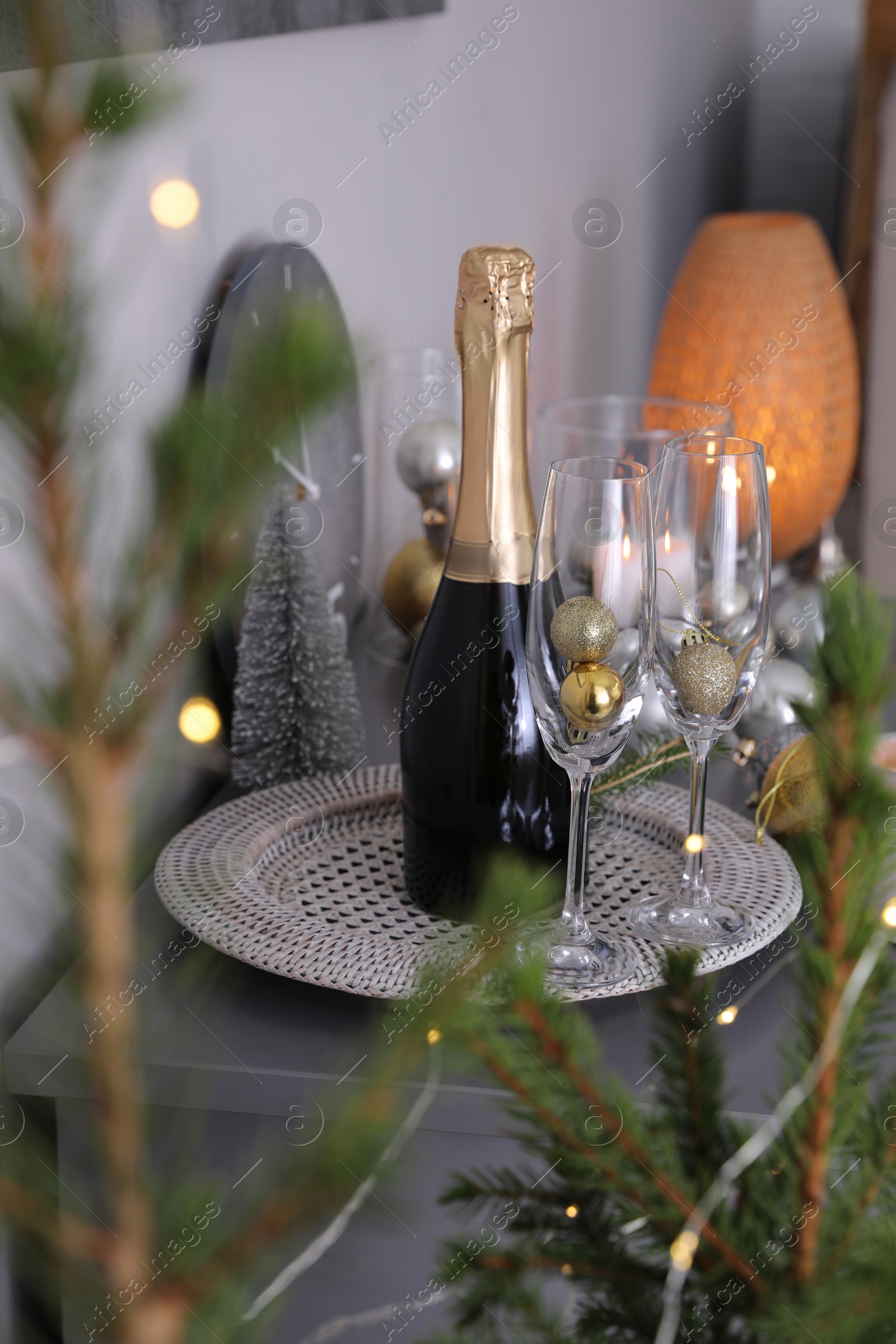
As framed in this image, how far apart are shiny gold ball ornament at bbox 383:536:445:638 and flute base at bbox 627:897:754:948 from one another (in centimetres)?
46

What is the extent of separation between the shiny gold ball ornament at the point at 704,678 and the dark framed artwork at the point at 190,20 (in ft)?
1.19

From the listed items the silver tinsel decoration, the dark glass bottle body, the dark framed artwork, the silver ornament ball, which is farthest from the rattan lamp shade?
the dark glass bottle body

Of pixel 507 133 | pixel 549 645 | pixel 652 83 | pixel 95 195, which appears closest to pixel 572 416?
pixel 507 133

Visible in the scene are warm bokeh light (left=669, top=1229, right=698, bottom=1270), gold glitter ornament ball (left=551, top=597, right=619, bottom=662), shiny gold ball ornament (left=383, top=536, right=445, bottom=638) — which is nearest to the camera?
warm bokeh light (left=669, top=1229, right=698, bottom=1270)

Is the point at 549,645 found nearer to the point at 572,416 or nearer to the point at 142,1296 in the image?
the point at 142,1296

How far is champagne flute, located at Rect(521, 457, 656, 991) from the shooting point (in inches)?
21.7

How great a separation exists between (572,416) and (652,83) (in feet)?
2.88

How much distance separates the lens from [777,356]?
4.95ft

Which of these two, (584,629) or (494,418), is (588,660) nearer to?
(584,629)

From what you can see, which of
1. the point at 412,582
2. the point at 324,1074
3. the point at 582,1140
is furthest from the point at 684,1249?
the point at 412,582

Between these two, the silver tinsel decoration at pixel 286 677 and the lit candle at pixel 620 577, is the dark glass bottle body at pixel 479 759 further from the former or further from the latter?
the silver tinsel decoration at pixel 286 677

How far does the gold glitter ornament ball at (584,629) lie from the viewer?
1.85ft

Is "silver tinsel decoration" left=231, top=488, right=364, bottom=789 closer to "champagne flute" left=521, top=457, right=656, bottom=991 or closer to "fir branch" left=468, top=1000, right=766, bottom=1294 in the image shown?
"champagne flute" left=521, top=457, right=656, bottom=991

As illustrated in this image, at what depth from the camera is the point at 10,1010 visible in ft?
1.89
